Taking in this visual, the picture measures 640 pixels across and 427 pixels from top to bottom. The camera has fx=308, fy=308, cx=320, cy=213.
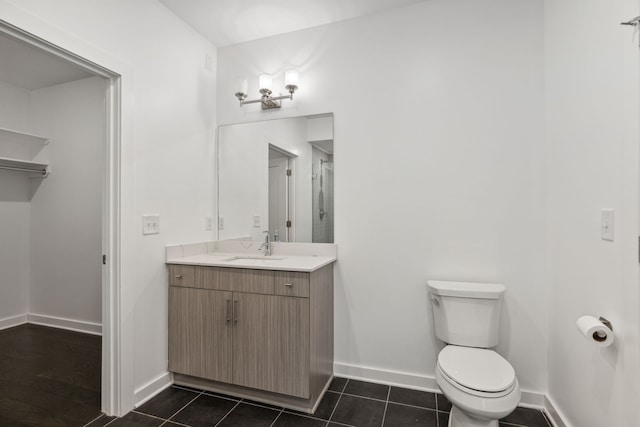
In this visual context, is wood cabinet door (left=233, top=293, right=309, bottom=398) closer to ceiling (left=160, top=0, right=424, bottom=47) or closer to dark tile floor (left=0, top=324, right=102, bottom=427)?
dark tile floor (left=0, top=324, right=102, bottom=427)

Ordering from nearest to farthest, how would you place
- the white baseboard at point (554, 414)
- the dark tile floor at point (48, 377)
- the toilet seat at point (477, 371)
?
the toilet seat at point (477, 371) → the white baseboard at point (554, 414) → the dark tile floor at point (48, 377)

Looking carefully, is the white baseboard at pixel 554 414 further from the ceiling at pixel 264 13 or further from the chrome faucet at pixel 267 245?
the ceiling at pixel 264 13

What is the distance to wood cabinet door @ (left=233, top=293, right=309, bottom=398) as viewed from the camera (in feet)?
5.76

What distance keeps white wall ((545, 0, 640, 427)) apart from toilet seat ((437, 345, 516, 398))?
347 mm

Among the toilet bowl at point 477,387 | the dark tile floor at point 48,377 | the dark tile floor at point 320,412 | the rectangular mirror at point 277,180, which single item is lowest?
the dark tile floor at point 320,412

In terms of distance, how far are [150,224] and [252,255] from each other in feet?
2.51

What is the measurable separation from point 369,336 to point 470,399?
2.88 feet

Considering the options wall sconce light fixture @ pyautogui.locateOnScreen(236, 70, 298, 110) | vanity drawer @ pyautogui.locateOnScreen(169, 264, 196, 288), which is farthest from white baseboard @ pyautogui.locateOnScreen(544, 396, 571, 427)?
wall sconce light fixture @ pyautogui.locateOnScreen(236, 70, 298, 110)

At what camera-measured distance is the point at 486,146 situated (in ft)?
6.31

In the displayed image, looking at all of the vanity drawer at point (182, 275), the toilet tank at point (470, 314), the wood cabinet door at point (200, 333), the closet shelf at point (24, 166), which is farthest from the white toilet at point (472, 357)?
the closet shelf at point (24, 166)

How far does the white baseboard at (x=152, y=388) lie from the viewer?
72.8 inches

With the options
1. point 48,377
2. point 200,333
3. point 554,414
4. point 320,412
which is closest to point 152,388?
point 200,333

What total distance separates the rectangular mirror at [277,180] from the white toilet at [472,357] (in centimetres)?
91

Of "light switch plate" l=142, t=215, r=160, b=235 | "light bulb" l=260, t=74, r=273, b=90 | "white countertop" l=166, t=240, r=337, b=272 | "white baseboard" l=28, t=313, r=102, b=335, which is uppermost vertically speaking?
"light bulb" l=260, t=74, r=273, b=90
